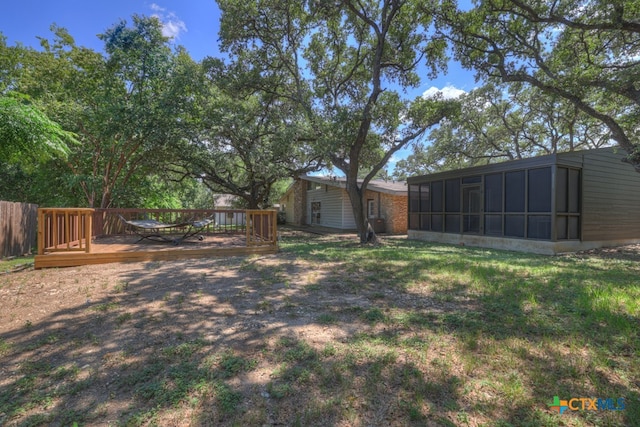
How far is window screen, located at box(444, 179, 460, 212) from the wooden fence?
45.8 ft

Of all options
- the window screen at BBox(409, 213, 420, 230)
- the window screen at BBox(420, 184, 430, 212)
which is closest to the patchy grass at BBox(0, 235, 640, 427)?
the window screen at BBox(420, 184, 430, 212)

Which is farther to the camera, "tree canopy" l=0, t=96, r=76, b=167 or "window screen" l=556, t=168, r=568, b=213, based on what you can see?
"window screen" l=556, t=168, r=568, b=213

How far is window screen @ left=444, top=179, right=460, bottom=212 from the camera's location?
36.3 feet

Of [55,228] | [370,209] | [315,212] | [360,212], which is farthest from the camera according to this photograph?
[315,212]

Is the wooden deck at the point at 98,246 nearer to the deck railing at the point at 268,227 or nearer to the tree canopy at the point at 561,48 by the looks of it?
the deck railing at the point at 268,227

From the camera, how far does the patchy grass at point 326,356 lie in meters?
1.84

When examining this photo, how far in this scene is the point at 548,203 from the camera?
27.1ft

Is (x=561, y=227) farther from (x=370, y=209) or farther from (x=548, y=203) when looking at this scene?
(x=370, y=209)

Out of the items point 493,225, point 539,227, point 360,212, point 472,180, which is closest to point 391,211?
point 472,180

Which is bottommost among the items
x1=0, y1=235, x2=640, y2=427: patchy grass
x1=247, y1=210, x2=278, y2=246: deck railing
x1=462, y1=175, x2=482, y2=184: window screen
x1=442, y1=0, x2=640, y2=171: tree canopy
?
x1=0, y1=235, x2=640, y2=427: patchy grass

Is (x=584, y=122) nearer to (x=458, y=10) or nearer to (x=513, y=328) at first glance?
(x=458, y=10)

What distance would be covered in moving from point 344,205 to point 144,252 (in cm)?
1137

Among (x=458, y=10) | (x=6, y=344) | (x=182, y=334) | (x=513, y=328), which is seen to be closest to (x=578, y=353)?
(x=513, y=328)

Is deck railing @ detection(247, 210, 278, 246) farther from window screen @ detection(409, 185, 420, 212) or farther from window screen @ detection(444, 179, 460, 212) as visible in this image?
window screen @ detection(409, 185, 420, 212)
